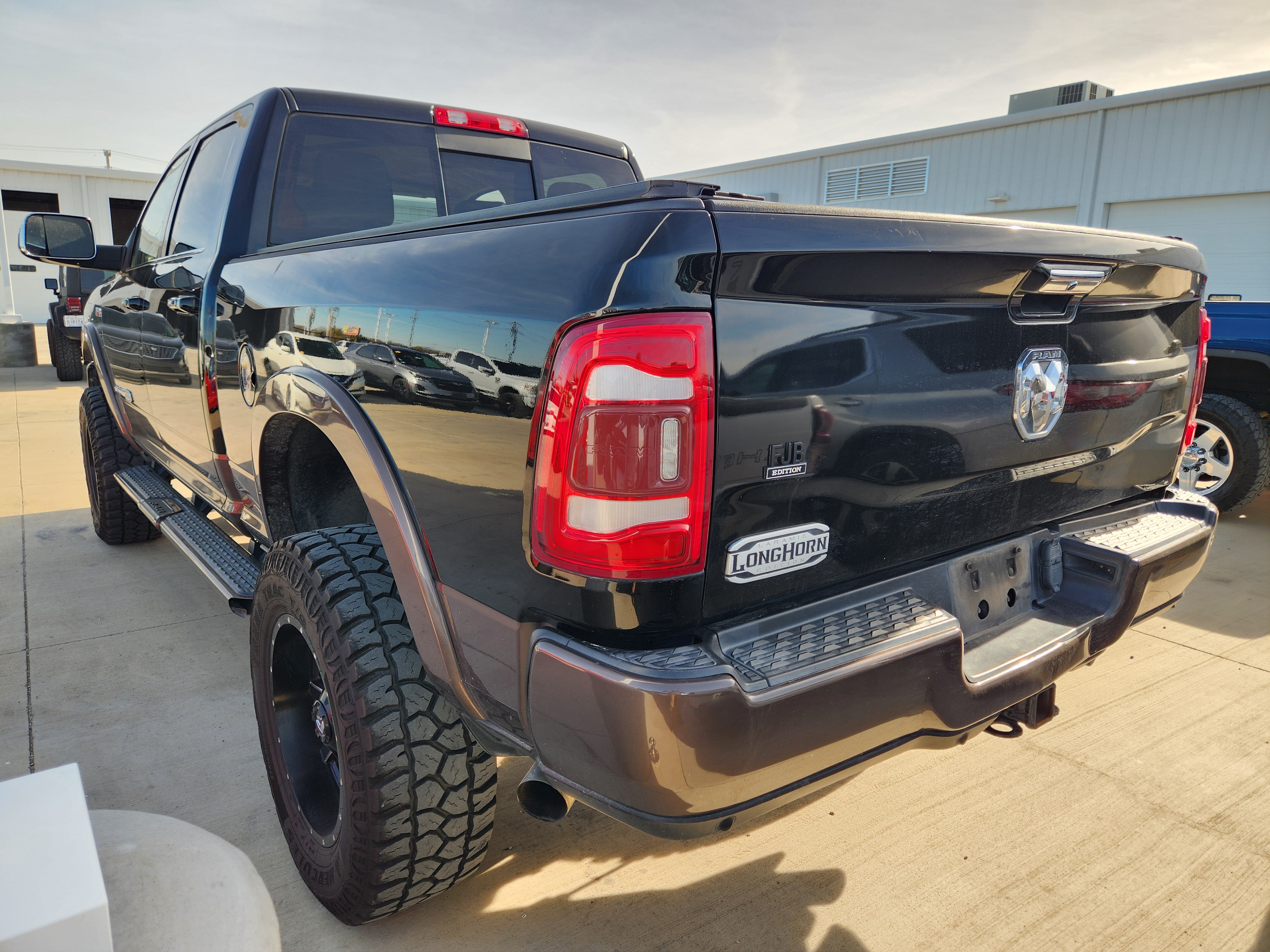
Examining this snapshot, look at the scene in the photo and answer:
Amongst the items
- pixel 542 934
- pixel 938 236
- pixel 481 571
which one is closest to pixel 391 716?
pixel 481 571

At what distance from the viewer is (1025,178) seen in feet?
50.7

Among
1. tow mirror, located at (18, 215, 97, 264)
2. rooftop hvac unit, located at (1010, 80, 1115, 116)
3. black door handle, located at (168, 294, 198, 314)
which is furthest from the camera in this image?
rooftop hvac unit, located at (1010, 80, 1115, 116)

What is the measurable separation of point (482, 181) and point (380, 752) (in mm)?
2365

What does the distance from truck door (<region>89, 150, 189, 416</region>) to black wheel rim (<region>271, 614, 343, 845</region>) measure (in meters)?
1.92

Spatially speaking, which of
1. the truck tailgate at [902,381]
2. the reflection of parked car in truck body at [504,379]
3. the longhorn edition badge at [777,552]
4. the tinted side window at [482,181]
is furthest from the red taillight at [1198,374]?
the tinted side window at [482,181]

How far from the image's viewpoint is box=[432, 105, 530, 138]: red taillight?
320 centimetres

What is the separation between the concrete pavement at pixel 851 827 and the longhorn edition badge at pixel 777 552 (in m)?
0.67

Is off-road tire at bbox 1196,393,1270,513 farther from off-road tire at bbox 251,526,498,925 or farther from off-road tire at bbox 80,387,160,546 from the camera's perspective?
off-road tire at bbox 80,387,160,546

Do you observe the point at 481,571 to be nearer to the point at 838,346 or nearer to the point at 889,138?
the point at 838,346

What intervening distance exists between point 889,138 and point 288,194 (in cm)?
1722

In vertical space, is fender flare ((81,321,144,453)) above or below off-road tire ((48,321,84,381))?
above

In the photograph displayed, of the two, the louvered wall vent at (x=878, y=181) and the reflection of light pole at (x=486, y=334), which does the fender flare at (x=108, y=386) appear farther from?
the louvered wall vent at (x=878, y=181)

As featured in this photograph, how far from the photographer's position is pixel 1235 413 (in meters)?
5.21

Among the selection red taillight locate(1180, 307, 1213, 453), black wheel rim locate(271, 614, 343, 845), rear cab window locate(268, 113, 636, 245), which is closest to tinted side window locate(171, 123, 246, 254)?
rear cab window locate(268, 113, 636, 245)
